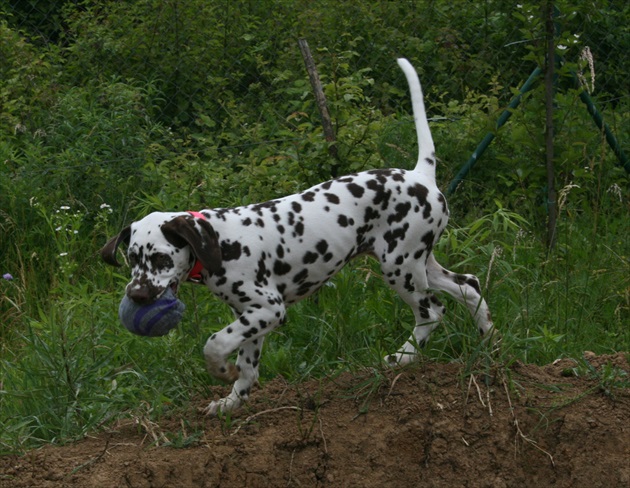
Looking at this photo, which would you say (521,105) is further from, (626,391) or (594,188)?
(626,391)

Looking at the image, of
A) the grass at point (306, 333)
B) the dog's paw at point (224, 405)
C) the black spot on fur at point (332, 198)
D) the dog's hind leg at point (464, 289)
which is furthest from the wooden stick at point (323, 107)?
the dog's paw at point (224, 405)

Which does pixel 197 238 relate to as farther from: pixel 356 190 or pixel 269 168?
pixel 269 168

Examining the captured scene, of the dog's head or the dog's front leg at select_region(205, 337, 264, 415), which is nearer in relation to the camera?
the dog's head

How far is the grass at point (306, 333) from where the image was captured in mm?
5113

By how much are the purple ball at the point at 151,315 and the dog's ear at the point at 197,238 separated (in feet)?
0.71

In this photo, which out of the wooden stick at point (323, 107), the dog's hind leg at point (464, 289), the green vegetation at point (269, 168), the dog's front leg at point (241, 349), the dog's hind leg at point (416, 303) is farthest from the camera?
the wooden stick at point (323, 107)

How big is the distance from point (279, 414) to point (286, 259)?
72 centimetres

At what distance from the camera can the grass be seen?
511 centimetres

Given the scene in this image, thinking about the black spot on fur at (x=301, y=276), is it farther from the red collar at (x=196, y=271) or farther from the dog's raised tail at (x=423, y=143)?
the dog's raised tail at (x=423, y=143)

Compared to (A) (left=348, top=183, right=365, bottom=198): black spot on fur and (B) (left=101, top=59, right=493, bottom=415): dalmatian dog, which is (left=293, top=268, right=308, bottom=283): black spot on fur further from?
(A) (left=348, top=183, right=365, bottom=198): black spot on fur

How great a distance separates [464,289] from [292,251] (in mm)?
949

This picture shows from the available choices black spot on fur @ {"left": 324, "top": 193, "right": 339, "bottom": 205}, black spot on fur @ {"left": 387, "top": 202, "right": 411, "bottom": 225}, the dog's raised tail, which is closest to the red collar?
black spot on fur @ {"left": 324, "top": 193, "right": 339, "bottom": 205}

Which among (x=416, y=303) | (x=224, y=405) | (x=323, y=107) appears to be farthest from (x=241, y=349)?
(x=323, y=107)

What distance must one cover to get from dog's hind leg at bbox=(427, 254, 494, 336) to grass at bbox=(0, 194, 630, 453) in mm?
73
